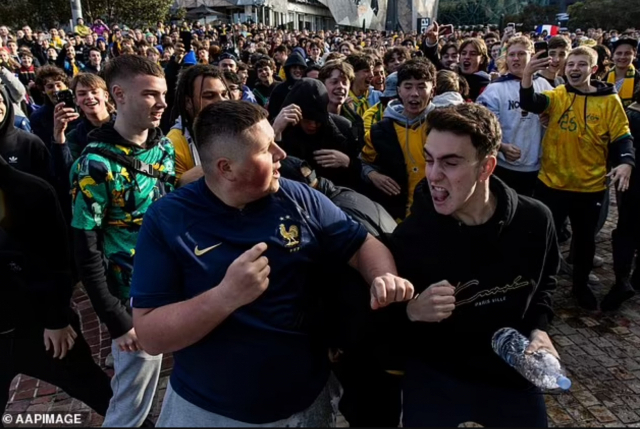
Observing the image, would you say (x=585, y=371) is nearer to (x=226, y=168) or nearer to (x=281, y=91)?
(x=226, y=168)

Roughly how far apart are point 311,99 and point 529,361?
91.6 inches

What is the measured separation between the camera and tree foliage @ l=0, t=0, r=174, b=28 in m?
30.3

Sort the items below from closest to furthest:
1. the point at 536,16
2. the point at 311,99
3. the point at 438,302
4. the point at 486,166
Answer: the point at 438,302 < the point at 486,166 < the point at 311,99 < the point at 536,16

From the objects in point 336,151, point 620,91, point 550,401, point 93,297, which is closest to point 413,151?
point 336,151

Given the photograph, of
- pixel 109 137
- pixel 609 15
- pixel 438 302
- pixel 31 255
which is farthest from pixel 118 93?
pixel 609 15

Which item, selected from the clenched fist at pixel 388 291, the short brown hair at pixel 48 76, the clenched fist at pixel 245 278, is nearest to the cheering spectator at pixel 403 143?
the clenched fist at pixel 388 291

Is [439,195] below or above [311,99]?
below

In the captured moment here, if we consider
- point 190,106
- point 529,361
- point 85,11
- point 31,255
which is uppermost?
point 85,11

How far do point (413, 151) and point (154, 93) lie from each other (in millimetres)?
2005

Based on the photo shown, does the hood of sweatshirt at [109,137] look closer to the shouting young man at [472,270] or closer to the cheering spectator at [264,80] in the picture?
the shouting young man at [472,270]

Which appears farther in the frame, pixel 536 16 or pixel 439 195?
pixel 536 16

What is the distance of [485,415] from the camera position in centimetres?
243

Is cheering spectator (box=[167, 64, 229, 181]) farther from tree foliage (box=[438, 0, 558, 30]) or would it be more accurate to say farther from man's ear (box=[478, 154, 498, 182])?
tree foliage (box=[438, 0, 558, 30])

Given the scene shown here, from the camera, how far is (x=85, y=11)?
31422 millimetres
